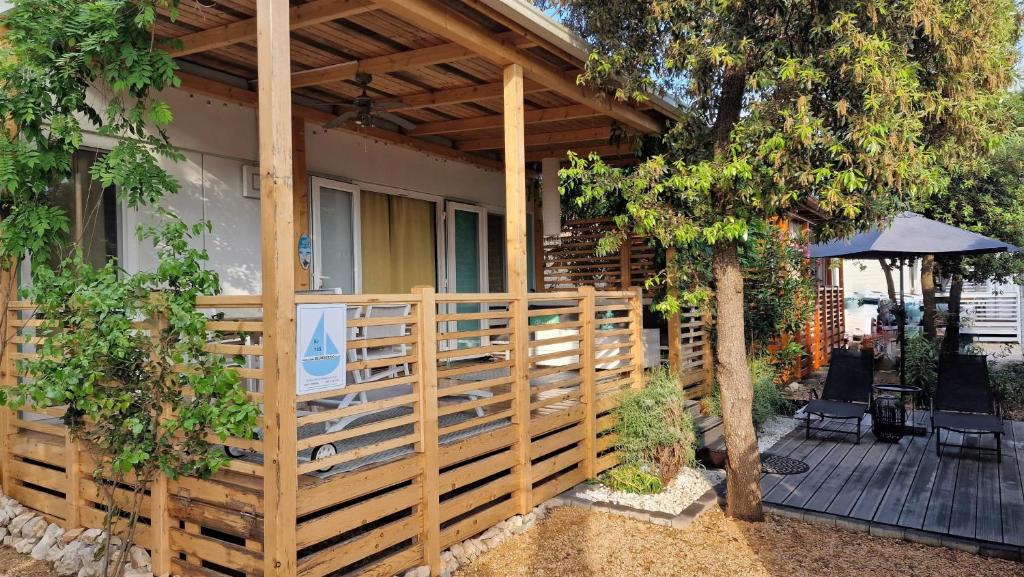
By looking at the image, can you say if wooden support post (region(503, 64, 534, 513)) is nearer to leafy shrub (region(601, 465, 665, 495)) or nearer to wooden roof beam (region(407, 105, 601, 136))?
leafy shrub (region(601, 465, 665, 495))

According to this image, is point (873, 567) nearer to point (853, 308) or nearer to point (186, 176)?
point (186, 176)

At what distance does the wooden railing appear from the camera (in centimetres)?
337

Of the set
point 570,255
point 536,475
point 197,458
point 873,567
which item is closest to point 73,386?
point 197,458

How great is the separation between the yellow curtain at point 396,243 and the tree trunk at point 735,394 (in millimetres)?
3197

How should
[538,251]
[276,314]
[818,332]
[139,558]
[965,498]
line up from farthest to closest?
1. [818,332]
2. [538,251]
3. [965,498]
4. [139,558]
5. [276,314]

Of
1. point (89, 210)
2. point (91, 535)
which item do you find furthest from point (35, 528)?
point (89, 210)

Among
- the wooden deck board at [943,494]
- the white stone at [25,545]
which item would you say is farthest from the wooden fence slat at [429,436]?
the wooden deck board at [943,494]

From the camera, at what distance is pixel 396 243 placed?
288 inches

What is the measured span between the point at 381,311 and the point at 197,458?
4.04ft

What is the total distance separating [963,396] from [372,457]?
609 centimetres

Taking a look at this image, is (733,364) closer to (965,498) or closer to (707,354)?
(965,498)

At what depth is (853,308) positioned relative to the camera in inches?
860

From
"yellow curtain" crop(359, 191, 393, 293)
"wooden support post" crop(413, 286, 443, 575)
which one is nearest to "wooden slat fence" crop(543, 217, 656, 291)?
"yellow curtain" crop(359, 191, 393, 293)

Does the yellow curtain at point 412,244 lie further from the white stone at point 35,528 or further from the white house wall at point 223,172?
the white stone at point 35,528
